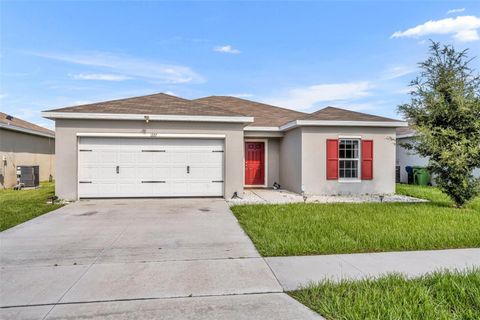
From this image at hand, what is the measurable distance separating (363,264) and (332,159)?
25.9 feet

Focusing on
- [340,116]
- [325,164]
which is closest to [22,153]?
[325,164]

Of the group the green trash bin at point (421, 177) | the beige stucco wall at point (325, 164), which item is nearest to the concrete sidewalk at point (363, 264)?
the beige stucco wall at point (325, 164)

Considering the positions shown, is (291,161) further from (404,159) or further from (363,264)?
(404,159)

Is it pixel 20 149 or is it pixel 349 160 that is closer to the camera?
pixel 349 160

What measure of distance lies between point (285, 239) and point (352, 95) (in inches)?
696

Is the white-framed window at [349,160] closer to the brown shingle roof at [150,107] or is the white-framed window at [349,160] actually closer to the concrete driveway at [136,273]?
the brown shingle roof at [150,107]

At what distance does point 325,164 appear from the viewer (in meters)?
11.8

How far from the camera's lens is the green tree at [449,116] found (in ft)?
27.0

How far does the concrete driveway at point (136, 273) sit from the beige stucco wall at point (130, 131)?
129 inches

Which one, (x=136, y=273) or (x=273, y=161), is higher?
(x=273, y=161)

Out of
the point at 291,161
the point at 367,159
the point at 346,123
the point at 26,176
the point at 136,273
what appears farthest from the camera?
the point at 26,176

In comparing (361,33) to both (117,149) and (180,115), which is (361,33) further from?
(117,149)

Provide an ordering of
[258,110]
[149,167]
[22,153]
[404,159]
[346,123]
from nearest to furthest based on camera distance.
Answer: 1. [149,167]
2. [346,123]
3. [22,153]
4. [258,110]
5. [404,159]

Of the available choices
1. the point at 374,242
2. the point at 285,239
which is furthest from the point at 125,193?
the point at 374,242
